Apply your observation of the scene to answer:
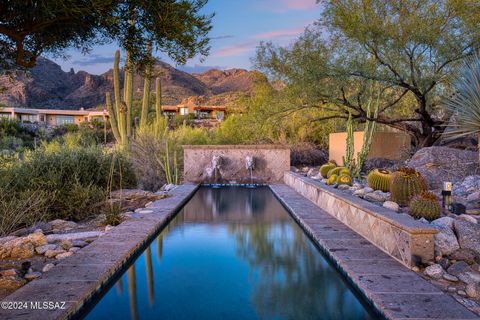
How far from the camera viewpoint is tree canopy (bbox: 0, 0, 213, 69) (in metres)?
3.57

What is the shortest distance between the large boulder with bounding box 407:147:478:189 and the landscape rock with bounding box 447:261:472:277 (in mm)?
3594

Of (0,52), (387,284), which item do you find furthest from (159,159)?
(387,284)

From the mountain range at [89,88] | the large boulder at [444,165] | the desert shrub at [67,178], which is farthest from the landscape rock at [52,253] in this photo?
the mountain range at [89,88]

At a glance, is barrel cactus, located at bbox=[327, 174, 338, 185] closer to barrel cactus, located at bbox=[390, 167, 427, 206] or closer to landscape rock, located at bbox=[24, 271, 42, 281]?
barrel cactus, located at bbox=[390, 167, 427, 206]

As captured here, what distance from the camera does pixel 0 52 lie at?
450 cm

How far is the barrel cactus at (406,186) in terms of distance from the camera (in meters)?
5.88

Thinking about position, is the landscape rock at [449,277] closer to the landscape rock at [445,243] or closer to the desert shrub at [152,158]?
the landscape rock at [445,243]

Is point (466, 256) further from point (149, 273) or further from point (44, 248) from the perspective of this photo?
point (44, 248)

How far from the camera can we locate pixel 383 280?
335cm

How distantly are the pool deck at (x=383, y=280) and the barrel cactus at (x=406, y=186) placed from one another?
103 centimetres

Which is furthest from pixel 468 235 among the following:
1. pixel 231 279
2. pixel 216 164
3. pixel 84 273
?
pixel 216 164

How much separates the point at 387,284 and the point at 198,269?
2.03 m

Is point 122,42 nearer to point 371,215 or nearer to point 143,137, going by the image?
point 371,215

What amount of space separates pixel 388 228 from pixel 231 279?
5.44 feet
